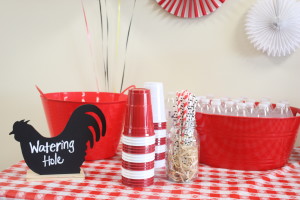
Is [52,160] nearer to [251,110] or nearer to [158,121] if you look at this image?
[158,121]

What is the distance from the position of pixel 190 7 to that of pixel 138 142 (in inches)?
32.0

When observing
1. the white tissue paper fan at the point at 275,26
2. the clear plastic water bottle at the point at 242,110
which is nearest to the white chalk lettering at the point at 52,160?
the clear plastic water bottle at the point at 242,110

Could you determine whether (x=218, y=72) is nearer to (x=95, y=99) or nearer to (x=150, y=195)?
(x=95, y=99)

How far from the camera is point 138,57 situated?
177 centimetres

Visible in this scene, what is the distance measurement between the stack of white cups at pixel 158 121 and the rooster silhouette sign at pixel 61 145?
0.20 metres

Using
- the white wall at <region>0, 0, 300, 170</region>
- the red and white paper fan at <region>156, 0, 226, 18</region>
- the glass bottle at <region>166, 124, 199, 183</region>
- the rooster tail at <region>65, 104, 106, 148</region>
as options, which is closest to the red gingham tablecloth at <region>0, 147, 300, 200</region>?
the glass bottle at <region>166, 124, 199, 183</region>

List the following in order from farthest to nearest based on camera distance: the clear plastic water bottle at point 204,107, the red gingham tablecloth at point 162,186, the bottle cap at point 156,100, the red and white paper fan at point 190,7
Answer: the red and white paper fan at point 190,7 → the clear plastic water bottle at point 204,107 → the bottle cap at point 156,100 → the red gingham tablecloth at point 162,186

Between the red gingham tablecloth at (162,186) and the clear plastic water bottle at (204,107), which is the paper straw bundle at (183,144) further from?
the clear plastic water bottle at (204,107)

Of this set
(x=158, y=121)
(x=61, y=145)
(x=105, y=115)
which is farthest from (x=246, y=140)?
(x=61, y=145)

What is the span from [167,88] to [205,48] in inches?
10.4

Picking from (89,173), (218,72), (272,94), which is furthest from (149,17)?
(89,173)

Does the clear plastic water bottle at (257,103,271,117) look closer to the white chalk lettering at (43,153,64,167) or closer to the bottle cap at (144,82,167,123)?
the bottle cap at (144,82,167,123)

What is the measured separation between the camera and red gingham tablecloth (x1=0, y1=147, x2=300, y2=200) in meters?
1.05

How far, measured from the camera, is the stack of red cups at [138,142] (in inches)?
44.0
